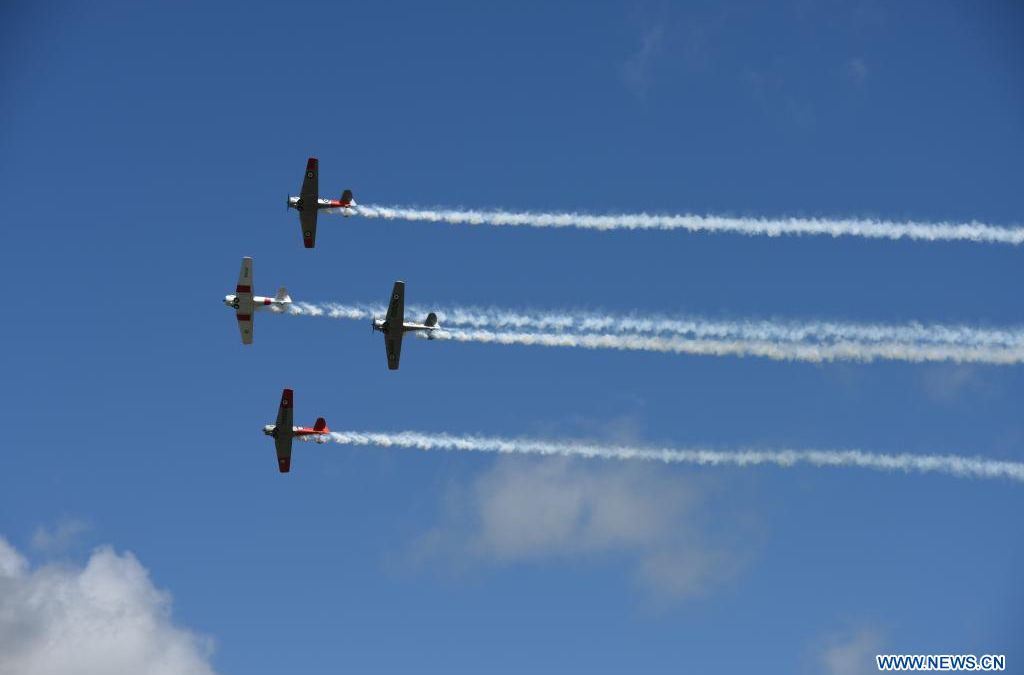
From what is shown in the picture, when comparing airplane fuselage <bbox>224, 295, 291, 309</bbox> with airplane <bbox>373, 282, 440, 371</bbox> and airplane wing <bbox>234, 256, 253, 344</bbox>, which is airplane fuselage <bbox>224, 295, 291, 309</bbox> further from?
airplane <bbox>373, 282, 440, 371</bbox>

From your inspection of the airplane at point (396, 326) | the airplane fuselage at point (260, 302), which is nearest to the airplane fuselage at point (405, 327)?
the airplane at point (396, 326)

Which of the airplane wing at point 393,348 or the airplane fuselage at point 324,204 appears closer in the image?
the airplane wing at point 393,348

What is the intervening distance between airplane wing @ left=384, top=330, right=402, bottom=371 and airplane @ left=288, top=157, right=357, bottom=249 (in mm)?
6885

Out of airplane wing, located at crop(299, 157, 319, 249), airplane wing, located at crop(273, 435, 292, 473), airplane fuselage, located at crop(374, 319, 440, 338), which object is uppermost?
airplane wing, located at crop(299, 157, 319, 249)

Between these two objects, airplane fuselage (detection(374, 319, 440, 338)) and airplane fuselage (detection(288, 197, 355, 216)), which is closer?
airplane fuselage (detection(374, 319, 440, 338))

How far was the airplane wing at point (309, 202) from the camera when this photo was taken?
68.8 metres

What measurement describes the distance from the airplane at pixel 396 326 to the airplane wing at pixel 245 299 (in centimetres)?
686

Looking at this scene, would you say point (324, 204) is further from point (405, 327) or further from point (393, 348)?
point (393, 348)

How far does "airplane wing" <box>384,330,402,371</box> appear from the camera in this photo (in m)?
67.5

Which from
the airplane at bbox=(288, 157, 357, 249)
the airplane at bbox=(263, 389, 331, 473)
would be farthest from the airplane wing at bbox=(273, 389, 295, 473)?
the airplane at bbox=(288, 157, 357, 249)

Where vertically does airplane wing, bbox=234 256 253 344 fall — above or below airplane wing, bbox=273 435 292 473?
above

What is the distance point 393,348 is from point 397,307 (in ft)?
6.71

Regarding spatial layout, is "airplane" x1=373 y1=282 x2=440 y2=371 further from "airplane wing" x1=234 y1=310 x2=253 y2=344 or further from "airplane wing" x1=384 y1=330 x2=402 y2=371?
"airplane wing" x1=234 y1=310 x2=253 y2=344

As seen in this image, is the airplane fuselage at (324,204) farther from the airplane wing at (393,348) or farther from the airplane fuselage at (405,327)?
the airplane wing at (393,348)
